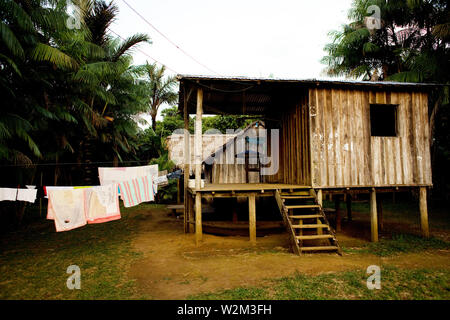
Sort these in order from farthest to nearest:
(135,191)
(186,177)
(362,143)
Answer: (186,177)
(135,191)
(362,143)

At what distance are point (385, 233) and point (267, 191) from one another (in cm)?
536

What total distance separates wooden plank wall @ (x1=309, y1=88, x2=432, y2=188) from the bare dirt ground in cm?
237

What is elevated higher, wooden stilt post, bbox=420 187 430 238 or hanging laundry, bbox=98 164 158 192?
hanging laundry, bbox=98 164 158 192

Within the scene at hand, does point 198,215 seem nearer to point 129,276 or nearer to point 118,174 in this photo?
point 129,276

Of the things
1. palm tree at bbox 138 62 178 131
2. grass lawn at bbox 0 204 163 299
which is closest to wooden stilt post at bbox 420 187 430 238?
grass lawn at bbox 0 204 163 299

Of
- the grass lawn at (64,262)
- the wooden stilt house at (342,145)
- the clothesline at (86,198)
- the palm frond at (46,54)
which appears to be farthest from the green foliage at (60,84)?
the wooden stilt house at (342,145)

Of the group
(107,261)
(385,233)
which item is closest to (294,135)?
(385,233)

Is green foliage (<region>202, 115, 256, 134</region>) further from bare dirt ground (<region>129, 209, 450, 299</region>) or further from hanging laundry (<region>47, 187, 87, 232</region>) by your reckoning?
hanging laundry (<region>47, 187, 87, 232</region>)

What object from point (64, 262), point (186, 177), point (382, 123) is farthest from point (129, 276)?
point (382, 123)

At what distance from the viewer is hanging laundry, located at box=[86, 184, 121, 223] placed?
774cm

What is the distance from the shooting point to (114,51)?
15.3 meters

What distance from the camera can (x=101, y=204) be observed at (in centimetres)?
790

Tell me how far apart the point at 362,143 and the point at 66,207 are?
9.42 metres

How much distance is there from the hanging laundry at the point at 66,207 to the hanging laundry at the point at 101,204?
18 cm
